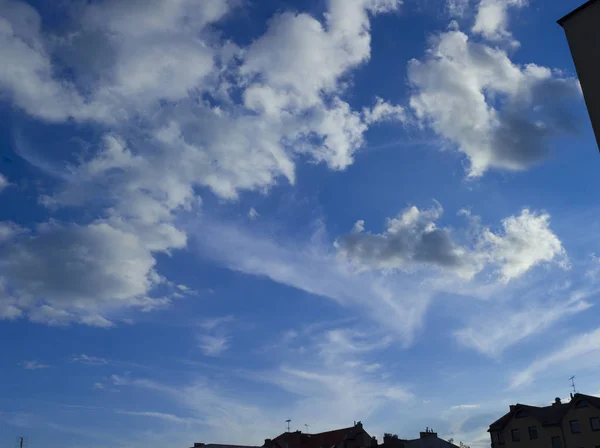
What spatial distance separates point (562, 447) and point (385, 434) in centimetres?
2634

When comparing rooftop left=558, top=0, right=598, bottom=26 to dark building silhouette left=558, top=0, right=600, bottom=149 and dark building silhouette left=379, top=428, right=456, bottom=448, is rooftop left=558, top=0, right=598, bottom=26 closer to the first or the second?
dark building silhouette left=558, top=0, right=600, bottom=149

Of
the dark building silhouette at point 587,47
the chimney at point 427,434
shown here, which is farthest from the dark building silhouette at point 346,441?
the dark building silhouette at point 587,47

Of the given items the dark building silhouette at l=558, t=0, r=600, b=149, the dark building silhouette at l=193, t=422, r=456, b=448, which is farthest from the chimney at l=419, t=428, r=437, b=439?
the dark building silhouette at l=558, t=0, r=600, b=149

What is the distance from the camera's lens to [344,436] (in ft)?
324

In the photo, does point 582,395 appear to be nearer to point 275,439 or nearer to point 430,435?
point 430,435

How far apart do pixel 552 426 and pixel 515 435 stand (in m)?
6.26

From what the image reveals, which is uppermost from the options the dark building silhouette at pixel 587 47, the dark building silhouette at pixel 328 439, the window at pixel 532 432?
the dark building silhouette at pixel 587 47

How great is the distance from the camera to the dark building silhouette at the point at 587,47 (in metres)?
25.1

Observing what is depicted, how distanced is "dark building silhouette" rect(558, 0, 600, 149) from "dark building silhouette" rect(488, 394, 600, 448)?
6180 centimetres

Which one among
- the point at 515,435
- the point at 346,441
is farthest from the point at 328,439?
the point at 515,435

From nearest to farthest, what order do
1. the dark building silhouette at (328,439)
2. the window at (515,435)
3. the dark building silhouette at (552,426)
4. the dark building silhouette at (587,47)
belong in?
the dark building silhouette at (587,47) → the dark building silhouette at (552,426) → the window at (515,435) → the dark building silhouette at (328,439)

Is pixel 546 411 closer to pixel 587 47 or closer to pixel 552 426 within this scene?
pixel 552 426

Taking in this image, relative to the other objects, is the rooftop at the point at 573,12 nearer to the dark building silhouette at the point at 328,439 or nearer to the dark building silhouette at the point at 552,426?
the dark building silhouette at the point at 552,426

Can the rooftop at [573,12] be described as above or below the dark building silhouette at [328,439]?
above
